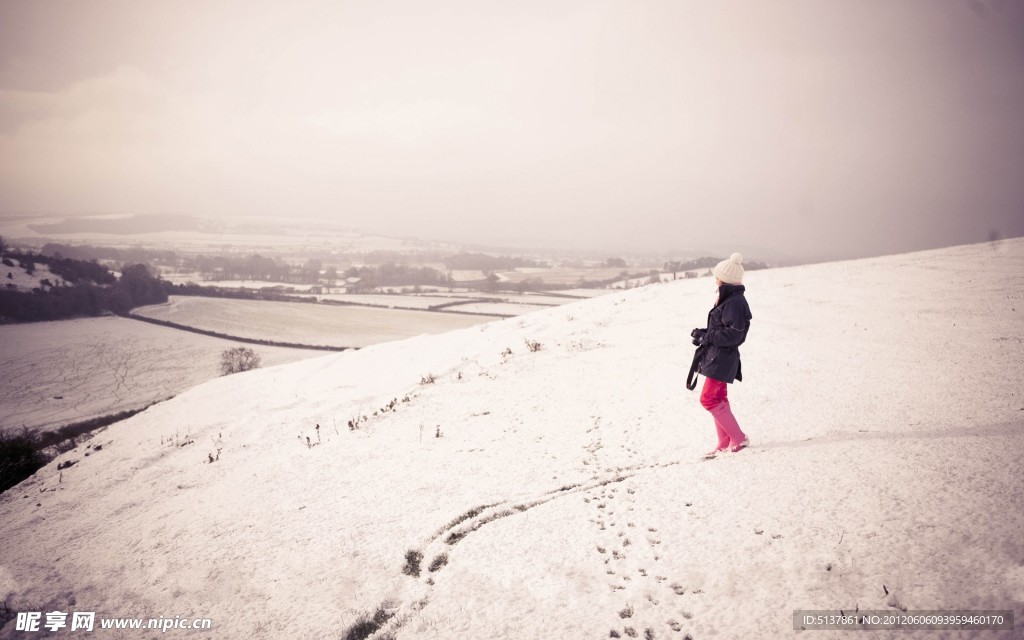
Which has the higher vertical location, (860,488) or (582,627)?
(860,488)

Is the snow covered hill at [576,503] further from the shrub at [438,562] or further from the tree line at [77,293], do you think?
the tree line at [77,293]

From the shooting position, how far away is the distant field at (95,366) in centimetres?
2656

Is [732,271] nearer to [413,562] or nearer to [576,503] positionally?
[576,503]

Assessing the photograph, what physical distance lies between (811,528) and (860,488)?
3.45ft

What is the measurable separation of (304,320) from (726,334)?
179 feet

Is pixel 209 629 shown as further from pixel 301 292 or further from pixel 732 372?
pixel 301 292

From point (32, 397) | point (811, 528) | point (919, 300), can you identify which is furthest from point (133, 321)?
point (919, 300)

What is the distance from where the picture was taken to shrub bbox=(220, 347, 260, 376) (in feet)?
112

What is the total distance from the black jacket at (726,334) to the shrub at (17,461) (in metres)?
18.4

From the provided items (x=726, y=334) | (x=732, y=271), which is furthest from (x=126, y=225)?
(x=726, y=334)

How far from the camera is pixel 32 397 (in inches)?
1086

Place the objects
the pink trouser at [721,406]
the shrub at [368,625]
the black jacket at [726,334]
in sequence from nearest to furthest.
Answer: the shrub at [368,625] < the black jacket at [726,334] < the pink trouser at [721,406]

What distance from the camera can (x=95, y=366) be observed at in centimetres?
3344

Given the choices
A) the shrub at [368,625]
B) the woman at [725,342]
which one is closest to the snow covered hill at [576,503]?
the shrub at [368,625]
